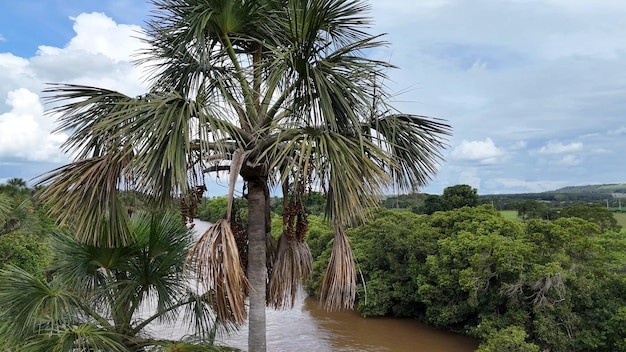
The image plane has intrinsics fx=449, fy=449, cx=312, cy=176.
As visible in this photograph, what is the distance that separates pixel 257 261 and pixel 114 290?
5.69ft

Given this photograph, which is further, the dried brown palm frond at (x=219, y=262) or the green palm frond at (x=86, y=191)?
the green palm frond at (x=86, y=191)

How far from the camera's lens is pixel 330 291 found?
3.69 meters

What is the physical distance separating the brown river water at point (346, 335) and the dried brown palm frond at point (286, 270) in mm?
7519

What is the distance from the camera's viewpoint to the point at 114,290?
4.49 metres

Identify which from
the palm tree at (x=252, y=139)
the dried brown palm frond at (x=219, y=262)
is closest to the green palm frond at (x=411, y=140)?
the palm tree at (x=252, y=139)

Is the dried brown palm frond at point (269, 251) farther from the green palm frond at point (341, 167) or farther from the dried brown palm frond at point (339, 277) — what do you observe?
the green palm frond at point (341, 167)

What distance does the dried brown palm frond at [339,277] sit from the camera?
3.69 metres

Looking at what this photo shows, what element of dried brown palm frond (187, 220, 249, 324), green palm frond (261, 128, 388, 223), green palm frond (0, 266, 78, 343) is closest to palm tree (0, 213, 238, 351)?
green palm frond (0, 266, 78, 343)

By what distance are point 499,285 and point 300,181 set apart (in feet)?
33.0

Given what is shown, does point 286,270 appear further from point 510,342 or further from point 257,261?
point 510,342

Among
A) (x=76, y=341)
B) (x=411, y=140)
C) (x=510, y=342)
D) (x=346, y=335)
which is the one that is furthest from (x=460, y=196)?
(x=76, y=341)

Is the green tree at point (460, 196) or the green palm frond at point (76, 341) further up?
the green tree at point (460, 196)

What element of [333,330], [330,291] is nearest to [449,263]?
[333,330]

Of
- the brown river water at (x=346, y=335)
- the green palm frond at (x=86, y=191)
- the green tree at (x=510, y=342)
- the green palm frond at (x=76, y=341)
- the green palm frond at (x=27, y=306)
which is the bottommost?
the brown river water at (x=346, y=335)
